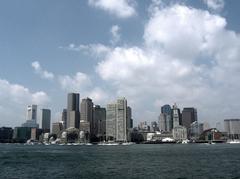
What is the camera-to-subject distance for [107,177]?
70812 millimetres

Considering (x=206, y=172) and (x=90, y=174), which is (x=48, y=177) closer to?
(x=90, y=174)

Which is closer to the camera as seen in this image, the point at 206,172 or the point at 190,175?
the point at 190,175

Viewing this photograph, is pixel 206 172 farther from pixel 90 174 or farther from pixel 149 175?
pixel 90 174

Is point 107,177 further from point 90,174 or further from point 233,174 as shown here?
point 233,174

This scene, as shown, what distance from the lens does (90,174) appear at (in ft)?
251

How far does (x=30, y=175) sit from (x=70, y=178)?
38.8 ft

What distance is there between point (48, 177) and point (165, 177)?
23.5 m

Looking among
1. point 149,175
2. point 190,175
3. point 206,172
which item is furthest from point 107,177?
point 206,172

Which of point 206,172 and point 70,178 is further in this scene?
point 206,172

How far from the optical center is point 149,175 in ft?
242

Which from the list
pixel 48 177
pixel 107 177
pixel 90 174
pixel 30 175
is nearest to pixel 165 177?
pixel 107 177

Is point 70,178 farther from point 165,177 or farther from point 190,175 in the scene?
point 190,175

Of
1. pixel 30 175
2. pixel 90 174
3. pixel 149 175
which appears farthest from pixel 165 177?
pixel 30 175

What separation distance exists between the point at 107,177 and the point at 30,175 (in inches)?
703
